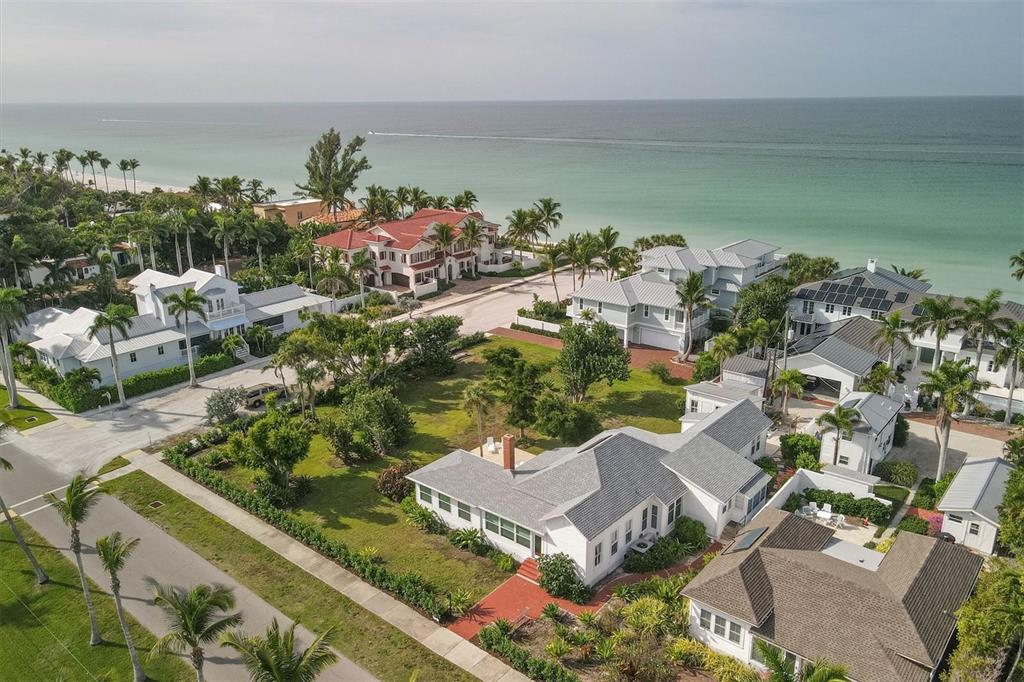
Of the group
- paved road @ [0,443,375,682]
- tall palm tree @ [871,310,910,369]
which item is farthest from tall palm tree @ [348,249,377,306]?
tall palm tree @ [871,310,910,369]

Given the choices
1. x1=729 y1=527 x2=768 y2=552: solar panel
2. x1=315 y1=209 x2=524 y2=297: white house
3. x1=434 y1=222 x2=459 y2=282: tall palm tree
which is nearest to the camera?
x1=729 y1=527 x2=768 y2=552: solar panel

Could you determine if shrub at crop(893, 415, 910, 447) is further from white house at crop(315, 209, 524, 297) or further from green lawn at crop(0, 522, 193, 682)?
white house at crop(315, 209, 524, 297)

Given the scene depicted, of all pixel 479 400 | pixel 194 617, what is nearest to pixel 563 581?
pixel 479 400

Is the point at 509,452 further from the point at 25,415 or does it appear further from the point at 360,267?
the point at 360,267

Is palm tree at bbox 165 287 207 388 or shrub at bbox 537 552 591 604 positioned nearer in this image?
shrub at bbox 537 552 591 604

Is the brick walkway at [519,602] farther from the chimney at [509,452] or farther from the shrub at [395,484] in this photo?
the shrub at [395,484]

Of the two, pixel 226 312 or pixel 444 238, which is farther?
pixel 444 238
